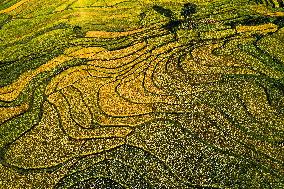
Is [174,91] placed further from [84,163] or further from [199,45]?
[84,163]

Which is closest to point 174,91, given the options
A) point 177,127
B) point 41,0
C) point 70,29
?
point 177,127

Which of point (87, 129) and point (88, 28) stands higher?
point (88, 28)

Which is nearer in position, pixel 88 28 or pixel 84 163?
pixel 84 163

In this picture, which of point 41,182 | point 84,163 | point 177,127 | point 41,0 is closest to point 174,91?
point 177,127

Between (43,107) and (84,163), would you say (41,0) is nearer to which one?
(43,107)

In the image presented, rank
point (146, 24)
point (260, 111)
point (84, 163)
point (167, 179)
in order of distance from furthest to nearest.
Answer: point (146, 24)
point (260, 111)
point (84, 163)
point (167, 179)

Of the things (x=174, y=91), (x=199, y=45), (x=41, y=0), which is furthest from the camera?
(x=41, y=0)
